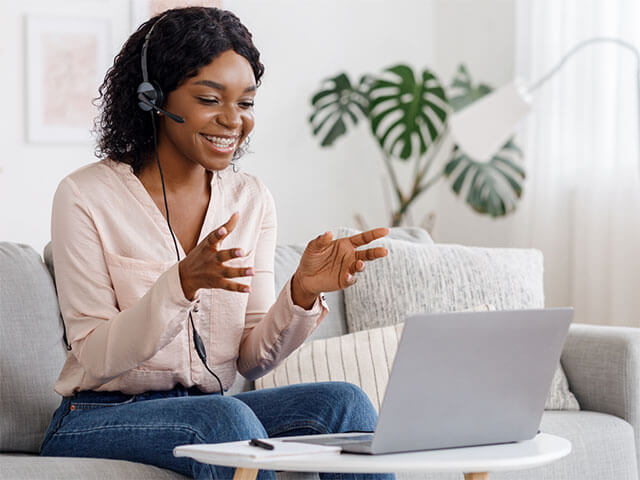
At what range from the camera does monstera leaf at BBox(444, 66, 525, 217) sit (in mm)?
3713

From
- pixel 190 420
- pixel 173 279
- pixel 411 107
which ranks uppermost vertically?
pixel 411 107

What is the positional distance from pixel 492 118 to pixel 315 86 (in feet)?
4.13

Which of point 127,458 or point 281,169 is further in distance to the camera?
point 281,169

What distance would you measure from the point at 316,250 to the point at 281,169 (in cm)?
269

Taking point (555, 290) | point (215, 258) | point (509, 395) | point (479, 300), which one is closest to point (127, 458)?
point (215, 258)

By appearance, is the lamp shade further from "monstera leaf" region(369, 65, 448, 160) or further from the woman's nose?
the woman's nose

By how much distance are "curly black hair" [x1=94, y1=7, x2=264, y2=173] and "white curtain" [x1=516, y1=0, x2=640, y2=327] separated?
2.09m

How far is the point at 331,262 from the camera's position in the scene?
1427mm

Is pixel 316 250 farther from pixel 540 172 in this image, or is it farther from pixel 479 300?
pixel 540 172

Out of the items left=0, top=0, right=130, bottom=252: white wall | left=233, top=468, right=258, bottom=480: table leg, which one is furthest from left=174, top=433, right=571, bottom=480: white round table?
left=0, top=0, right=130, bottom=252: white wall

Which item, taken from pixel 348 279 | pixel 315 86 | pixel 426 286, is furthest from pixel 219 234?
pixel 315 86

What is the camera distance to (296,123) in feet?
13.5

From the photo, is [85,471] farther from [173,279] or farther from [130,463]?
[173,279]

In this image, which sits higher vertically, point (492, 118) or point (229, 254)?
point (492, 118)
